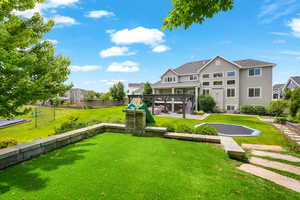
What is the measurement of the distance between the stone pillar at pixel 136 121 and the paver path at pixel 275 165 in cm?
420

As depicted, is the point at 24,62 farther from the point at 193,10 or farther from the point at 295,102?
the point at 295,102

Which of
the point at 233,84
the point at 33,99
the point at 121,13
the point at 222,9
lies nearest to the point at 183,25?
the point at 222,9

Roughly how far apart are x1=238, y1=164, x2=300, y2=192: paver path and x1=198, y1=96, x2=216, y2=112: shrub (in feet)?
62.7

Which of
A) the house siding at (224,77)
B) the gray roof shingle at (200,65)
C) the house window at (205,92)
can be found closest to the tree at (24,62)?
the house window at (205,92)

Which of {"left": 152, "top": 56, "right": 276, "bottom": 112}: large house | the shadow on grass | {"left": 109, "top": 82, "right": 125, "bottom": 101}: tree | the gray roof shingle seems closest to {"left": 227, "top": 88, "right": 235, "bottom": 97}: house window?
{"left": 152, "top": 56, "right": 276, "bottom": 112}: large house

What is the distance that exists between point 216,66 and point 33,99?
24.5 meters

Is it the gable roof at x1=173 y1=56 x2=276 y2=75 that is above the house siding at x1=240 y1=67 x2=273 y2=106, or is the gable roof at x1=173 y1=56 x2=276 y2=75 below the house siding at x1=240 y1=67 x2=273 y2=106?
above

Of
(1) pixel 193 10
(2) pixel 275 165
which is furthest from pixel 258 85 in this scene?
(1) pixel 193 10

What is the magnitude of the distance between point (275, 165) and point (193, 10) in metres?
4.95

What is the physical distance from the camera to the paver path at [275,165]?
360cm

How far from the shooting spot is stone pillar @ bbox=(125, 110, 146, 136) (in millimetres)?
6223

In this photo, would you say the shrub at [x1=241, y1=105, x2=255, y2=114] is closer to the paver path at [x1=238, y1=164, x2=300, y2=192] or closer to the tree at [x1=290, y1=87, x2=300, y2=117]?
the tree at [x1=290, y1=87, x2=300, y2=117]

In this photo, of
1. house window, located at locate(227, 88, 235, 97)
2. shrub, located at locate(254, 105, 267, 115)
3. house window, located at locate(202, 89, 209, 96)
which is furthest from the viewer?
house window, located at locate(202, 89, 209, 96)

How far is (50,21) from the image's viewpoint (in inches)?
223
